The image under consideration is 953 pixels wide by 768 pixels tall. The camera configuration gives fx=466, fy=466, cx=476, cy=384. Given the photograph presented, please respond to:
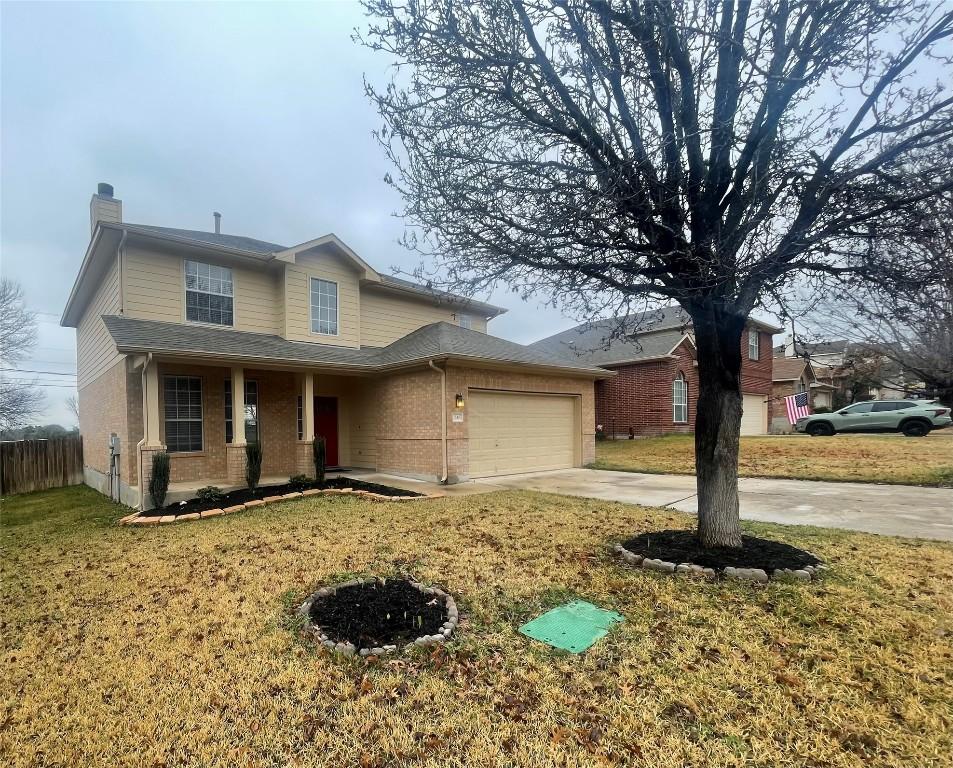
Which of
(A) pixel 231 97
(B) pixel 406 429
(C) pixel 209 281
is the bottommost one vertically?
→ (B) pixel 406 429

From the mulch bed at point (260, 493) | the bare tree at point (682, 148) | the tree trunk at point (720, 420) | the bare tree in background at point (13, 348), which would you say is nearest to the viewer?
Result: the bare tree at point (682, 148)

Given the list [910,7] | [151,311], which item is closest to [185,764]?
[910,7]

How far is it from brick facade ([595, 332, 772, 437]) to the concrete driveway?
25.9ft

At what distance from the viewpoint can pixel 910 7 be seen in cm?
391

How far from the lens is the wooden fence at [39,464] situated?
13.8 m

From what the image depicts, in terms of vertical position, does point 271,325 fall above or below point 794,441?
above

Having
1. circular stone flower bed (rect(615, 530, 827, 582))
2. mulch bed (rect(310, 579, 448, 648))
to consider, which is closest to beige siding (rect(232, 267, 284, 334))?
mulch bed (rect(310, 579, 448, 648))

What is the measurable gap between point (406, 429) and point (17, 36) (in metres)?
10.4

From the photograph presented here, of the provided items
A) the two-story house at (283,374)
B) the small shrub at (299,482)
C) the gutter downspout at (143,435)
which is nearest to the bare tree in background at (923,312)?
the two-story house at (283,374)

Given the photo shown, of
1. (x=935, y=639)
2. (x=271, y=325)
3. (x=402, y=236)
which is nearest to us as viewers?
(x=935, y=639)

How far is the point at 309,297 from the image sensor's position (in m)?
12.8

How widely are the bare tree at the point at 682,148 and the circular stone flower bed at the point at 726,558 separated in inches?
12.4

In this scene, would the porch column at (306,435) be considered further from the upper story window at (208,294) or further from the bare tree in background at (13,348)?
the bare tree in background at (13,348)

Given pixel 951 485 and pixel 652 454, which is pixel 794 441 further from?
pixel 951 485
